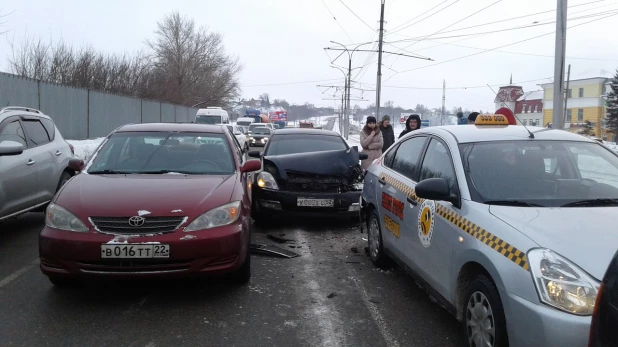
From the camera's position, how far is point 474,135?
4375mm

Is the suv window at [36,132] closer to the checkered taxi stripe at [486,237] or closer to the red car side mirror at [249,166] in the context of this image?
the red car side mirror at [249,166]

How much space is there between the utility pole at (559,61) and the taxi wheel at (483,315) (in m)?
8.48

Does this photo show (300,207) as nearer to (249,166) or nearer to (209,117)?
(249,166)

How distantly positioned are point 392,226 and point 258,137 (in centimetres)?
2993

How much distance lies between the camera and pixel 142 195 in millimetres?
4500

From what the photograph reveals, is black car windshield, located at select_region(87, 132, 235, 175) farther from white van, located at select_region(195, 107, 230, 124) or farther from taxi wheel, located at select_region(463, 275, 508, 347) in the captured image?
white van, located at select_region(195, 107, 230, 124)

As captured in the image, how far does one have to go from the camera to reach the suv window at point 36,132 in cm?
723

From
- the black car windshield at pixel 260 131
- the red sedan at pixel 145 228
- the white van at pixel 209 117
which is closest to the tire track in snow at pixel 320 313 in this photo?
the red sedan at pixel 145 228

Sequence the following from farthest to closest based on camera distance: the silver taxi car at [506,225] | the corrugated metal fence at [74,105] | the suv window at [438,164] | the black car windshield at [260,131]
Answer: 1. the black car windshield at [260,131]
2. the corrugated metal fence at [74,105]
3. the suv window at [438,164]
4. the silver taxi car at [506,225]

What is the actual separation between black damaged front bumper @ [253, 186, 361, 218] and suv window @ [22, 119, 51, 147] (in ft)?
10.3

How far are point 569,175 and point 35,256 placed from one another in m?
5.46

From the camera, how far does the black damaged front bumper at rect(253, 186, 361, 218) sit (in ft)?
24.8

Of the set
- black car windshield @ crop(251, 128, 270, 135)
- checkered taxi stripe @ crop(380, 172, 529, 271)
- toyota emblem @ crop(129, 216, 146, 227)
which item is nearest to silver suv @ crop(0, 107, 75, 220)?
toyota emblem @ crop(129, 216, 146, 227)

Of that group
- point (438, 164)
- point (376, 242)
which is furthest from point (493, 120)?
point (376, 242)
